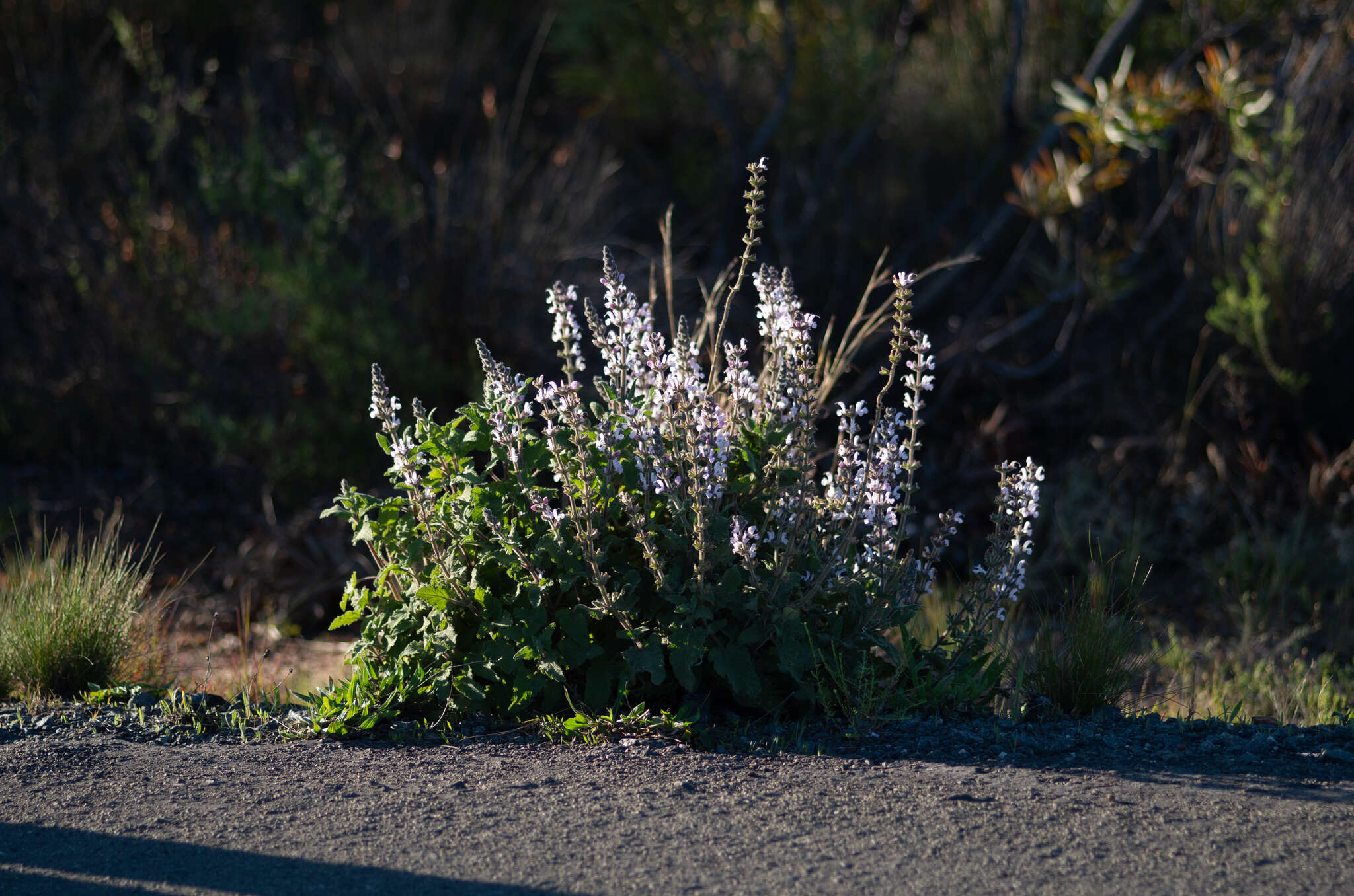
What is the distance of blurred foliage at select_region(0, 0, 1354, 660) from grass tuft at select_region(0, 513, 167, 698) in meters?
2.96

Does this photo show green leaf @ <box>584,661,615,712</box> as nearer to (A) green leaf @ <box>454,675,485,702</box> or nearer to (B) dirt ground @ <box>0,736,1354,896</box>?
(B) dirt ground @ <box>0,736,1354,896</box>

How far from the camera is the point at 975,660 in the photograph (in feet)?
11.6

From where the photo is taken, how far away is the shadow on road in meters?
2.48

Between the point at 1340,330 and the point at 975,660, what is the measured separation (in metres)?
4.88

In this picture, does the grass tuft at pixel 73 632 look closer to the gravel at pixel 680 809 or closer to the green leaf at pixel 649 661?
the gravel at pixel 680 809

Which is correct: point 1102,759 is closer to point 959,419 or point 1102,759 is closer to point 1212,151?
point 959,419

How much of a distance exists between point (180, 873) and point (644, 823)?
100 centimetres

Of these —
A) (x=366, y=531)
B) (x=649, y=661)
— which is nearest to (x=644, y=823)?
(x=649, y=661)

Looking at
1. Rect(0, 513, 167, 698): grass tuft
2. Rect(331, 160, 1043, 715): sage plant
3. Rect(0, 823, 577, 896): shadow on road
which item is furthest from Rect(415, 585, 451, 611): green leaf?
Rect(0, 513, 167, 698): grass tuft

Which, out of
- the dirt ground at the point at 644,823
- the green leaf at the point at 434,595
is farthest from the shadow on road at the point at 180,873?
the green leaf at the point at 434,595

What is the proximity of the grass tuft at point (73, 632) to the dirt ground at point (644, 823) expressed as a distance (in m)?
0.62

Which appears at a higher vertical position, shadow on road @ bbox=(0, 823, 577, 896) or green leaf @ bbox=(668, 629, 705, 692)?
green leaf @ bbox=(668, 629, 705, 692)

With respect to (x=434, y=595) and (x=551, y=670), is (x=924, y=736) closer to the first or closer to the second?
(x=551, y=670)

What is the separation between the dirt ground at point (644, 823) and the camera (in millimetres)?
2502
